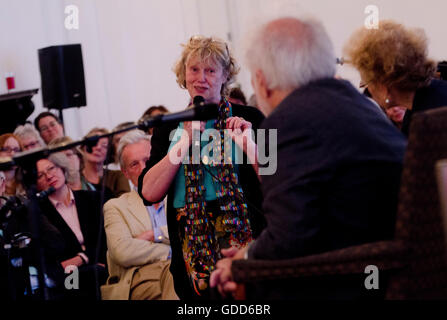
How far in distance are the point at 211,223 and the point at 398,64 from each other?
942 millimetres

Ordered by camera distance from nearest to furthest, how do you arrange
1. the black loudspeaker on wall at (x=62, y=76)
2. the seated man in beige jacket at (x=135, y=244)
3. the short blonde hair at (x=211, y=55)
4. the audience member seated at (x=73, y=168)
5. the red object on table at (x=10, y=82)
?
the short blonde hair at (x=211, y=55) → the seated man in beige jacket at (x=135, y=244) → the audience member seated at (x=73, y=168) → the black loudspeaker on wall at (x=62, y=76) → the red object on table at (x=10, y=82)

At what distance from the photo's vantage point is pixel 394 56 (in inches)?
91.1

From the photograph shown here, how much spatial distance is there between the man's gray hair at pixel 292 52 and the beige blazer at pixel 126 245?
163 cm

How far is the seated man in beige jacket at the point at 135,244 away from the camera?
2.99 metres

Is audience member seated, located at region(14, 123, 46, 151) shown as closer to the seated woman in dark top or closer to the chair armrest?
the seated woman in dark top

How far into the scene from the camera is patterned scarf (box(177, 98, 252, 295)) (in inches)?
85.1

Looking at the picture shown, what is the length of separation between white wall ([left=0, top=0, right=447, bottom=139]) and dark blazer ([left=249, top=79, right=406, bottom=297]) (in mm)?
4562

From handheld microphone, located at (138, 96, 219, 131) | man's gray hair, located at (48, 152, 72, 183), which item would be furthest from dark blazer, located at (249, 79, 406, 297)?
man's gray hair, located at (48, 152, 72, 183)

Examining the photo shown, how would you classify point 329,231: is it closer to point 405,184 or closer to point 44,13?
point 405,184

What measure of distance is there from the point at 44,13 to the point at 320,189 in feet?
18.0

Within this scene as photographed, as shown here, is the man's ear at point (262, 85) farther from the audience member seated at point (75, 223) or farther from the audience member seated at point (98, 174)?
the audience member seated at point (98, 174)

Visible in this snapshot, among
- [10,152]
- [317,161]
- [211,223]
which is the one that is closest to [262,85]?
[317,161]

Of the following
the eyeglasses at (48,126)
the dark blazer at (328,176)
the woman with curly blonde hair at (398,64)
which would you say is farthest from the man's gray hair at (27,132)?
the dark blazer at (328,176)

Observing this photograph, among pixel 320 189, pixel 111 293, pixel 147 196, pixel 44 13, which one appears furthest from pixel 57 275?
pixel 44 13
